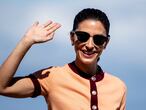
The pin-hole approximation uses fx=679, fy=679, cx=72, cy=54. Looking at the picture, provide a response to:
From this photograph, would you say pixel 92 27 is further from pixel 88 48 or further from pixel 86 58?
pixel 86 58

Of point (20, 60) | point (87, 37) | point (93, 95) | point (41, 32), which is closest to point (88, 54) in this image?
point (87, 37)

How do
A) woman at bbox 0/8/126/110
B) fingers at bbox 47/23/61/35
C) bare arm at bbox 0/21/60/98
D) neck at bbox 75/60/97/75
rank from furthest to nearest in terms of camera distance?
1. neck at bbox 75/60/97/75
2. fingers at bbox 47/23/61/35
3. woman at bbox 0/8/126/110
4. bare arm at bbox 0/21/60/98

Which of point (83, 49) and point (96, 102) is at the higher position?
point (83, 49)

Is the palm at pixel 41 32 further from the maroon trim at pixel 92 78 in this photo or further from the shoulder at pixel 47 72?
the maroon trim at pixel 92 78

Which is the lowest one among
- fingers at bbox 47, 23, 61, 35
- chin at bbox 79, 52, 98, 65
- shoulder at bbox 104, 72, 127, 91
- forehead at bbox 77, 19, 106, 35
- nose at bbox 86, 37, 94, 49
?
shoulder at bbox 104, 72, 127, 91

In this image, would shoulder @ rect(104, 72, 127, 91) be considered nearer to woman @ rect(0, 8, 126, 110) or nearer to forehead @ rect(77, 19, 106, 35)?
woman @ rect(0, 8, 126, 110)

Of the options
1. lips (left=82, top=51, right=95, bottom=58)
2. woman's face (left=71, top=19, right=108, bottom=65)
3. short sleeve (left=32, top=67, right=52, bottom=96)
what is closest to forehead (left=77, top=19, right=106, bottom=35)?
woman's face (left=71, top=19, right=108, bottom=65)

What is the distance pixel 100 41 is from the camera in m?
11.3

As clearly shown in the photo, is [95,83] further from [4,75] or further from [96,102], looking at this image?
[4,75]

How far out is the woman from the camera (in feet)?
35.2

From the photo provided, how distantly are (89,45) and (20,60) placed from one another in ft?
4.26

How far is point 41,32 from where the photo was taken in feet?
35.8

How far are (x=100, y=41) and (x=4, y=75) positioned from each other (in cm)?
179

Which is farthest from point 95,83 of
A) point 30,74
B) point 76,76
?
point 30,74
